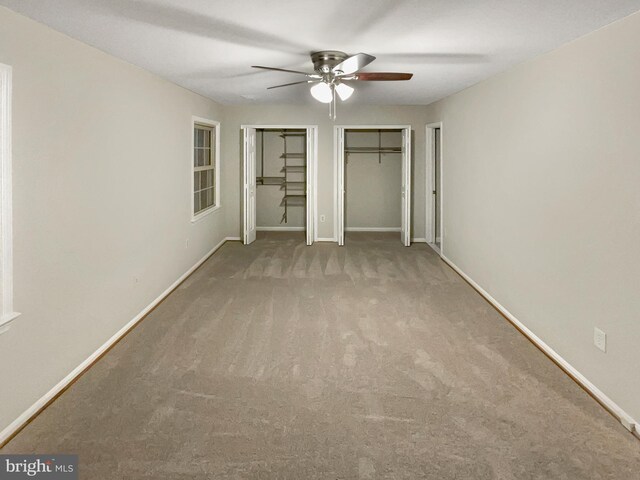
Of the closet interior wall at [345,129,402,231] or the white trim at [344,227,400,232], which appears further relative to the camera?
the white trim at [344,227,400,232]

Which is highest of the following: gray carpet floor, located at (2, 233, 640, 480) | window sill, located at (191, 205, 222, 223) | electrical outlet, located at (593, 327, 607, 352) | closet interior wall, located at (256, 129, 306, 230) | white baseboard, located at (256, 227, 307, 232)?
closet interior wall, located at (256, 129, 306, 230)

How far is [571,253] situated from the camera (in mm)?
3311

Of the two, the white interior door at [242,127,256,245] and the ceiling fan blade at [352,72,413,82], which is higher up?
the ceiling fan blade at [352,72,413,82]

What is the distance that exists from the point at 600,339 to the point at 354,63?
7.71ft

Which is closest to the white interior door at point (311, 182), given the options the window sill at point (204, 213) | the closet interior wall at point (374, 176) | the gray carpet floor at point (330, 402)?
the closet interior wall at point (374, 176)

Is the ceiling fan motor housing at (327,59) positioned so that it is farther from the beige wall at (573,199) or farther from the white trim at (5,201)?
the white trim at (5,201)

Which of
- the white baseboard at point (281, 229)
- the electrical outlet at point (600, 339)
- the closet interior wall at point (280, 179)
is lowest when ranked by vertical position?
the electrical outlet at point (600, 339)

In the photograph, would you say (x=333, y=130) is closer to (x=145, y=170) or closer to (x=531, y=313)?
(x=145, y=170)

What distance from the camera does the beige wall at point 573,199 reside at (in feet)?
8.87

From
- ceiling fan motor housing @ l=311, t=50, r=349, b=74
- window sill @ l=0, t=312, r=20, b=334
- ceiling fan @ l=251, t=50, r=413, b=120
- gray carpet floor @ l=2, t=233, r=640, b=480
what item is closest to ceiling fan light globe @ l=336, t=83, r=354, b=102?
ceiling fan @ l=251, t=50, r=413, b=120

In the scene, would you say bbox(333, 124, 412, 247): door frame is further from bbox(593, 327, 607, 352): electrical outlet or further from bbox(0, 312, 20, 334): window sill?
bbox(0, 312, 20, 334): window sill

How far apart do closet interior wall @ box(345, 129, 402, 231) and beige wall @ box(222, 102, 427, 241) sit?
3.27ft

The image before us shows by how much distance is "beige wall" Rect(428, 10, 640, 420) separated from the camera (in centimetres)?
271

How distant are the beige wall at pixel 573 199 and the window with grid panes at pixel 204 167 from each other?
386 centimetres
